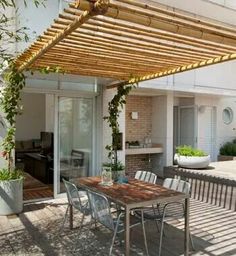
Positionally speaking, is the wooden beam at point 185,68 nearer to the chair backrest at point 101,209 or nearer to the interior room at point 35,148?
the chair backrest at point 101,209

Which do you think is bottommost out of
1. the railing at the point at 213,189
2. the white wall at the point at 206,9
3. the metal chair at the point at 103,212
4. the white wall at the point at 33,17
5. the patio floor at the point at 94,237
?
the patio floor at the point at 94,237

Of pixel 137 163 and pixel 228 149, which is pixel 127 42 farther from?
pixel 228 149

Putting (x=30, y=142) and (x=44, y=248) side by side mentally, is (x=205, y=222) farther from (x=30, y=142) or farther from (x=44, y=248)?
(x=30, y=142)

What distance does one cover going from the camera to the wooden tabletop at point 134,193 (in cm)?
396

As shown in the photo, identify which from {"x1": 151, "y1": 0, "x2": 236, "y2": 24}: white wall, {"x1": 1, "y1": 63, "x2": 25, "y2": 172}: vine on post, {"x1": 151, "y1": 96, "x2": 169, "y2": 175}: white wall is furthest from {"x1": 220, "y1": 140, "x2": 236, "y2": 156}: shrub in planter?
{"x1": 1, "y1": 63, "x2": 25, "y2": 172}: vine on post

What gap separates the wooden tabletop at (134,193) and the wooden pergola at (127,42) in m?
2.09

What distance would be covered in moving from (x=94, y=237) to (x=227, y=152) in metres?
8.81

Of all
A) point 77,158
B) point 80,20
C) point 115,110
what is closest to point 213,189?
point 115,110

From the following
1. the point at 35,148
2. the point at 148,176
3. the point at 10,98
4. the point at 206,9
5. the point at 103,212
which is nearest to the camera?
the point at 103,212

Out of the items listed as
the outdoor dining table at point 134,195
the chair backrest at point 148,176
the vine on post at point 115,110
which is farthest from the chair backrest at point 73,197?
the vine on post at point 115,110

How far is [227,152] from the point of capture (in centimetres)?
1234

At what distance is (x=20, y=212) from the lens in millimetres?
6406

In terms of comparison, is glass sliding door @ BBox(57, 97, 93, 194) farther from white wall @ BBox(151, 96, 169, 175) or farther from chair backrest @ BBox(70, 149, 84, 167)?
white wall @ BBox(151, 96, 169, 175)

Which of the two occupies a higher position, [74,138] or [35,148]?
[74,138]
